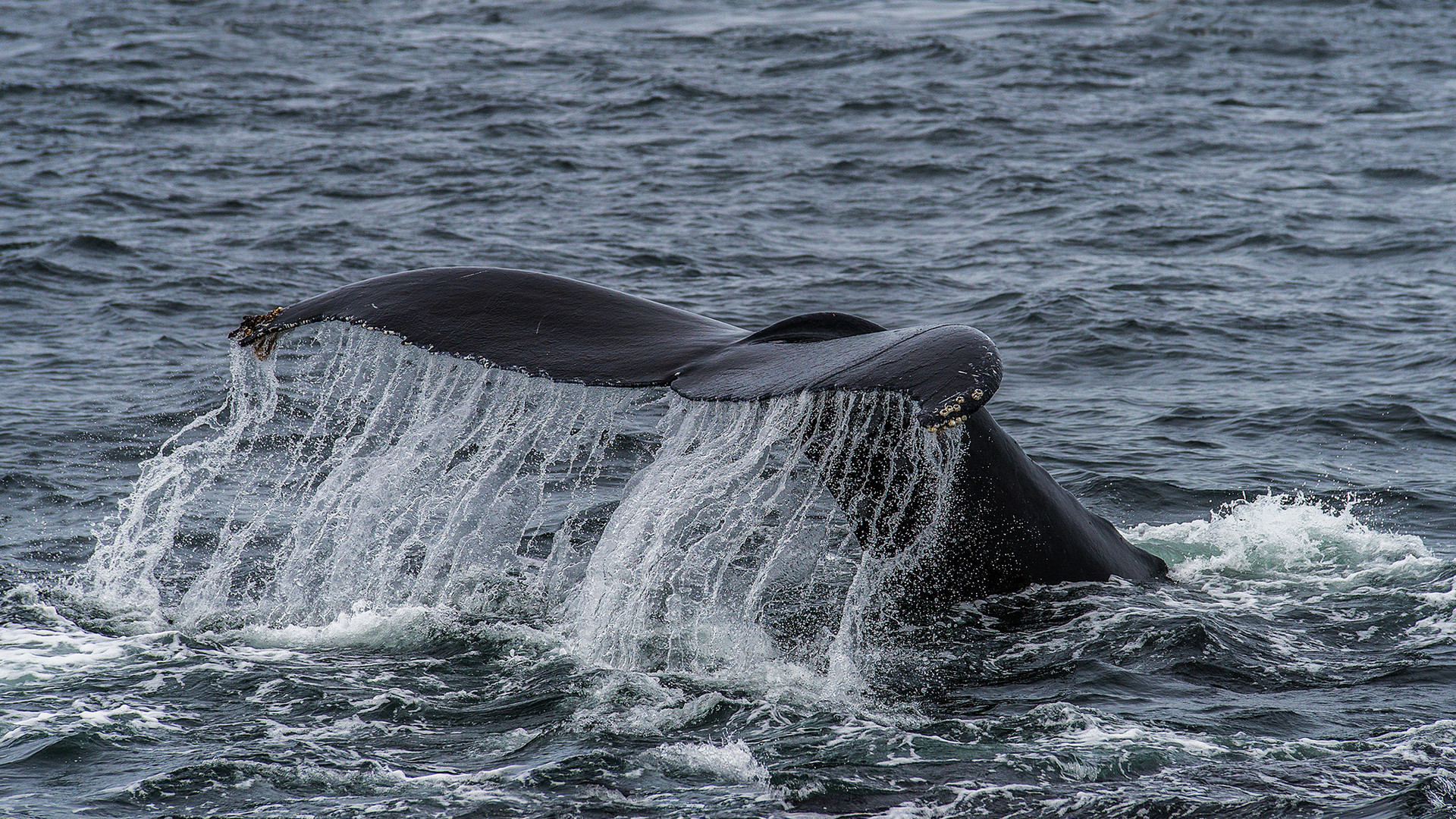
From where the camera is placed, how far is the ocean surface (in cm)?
490

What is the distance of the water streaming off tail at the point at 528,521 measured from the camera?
15.7 feet

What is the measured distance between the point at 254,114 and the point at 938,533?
17.0 metres

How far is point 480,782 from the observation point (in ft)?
15.8

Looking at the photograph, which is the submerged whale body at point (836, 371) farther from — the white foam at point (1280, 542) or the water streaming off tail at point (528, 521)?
the white foam at point (1280, 542)

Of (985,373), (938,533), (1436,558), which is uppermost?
(985,373)

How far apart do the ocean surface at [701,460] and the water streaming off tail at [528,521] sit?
0.04 m

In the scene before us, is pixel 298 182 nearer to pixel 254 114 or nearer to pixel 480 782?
pixel 254 114

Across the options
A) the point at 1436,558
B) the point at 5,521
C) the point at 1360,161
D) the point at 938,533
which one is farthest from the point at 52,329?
the point at 1360,161

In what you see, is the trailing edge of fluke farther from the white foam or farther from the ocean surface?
the white foam

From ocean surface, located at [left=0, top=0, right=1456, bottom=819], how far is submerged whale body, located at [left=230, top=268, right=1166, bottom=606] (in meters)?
0.18

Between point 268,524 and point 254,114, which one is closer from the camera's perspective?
point 268,524

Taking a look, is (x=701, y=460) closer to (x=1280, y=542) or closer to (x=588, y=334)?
(x=588, y=334)

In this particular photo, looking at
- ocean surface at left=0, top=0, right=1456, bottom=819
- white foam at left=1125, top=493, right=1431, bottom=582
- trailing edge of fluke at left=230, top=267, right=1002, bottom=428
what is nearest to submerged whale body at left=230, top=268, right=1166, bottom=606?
trailing edge of fluke at left=230, top=267, right=1002, bottom=428

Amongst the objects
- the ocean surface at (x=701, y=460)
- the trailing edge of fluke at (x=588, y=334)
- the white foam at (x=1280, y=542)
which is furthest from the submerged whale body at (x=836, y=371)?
the white foam at (x=1280, y=542)
